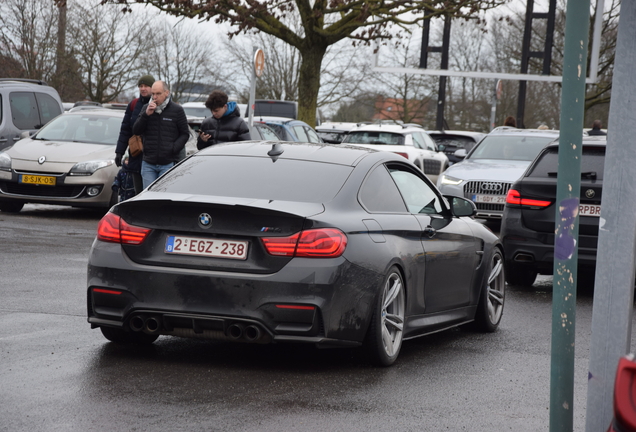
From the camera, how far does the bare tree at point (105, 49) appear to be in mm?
45594

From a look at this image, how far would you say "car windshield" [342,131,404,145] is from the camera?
74.0 ft

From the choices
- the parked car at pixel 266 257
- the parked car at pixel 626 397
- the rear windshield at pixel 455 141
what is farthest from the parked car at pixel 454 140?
the parked car at pixel 626 397

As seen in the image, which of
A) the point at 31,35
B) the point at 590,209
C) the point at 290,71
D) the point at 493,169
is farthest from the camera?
the point at 290,71

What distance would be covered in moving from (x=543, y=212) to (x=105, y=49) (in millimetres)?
38740

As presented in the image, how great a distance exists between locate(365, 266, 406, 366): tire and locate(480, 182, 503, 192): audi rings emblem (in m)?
10.2

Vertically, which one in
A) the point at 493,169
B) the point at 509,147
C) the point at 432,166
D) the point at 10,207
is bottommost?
the point at 10,207

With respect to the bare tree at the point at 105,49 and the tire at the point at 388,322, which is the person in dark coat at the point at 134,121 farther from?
the bare tree at the point at 105,49

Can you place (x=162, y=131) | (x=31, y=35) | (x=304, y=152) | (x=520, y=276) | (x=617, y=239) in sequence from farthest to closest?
1. (x=31, y=35)
2. (x=162, y=131)
3. (x=520, y=276)
4. (x=304, y=152)
5. (x=617, y=239)

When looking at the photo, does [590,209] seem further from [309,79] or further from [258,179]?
[309,79]

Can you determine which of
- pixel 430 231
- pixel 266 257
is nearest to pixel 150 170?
pixel 430 231

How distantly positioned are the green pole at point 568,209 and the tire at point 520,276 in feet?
23.1

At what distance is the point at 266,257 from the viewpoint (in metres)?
5.79

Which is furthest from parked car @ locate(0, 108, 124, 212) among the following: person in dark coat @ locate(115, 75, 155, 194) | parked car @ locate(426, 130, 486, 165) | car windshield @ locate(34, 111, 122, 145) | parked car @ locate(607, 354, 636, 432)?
parked car @ locate(426, 130, 486, 165)

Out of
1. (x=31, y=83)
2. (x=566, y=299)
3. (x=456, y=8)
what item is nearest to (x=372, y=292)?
(x=566, y=299)
